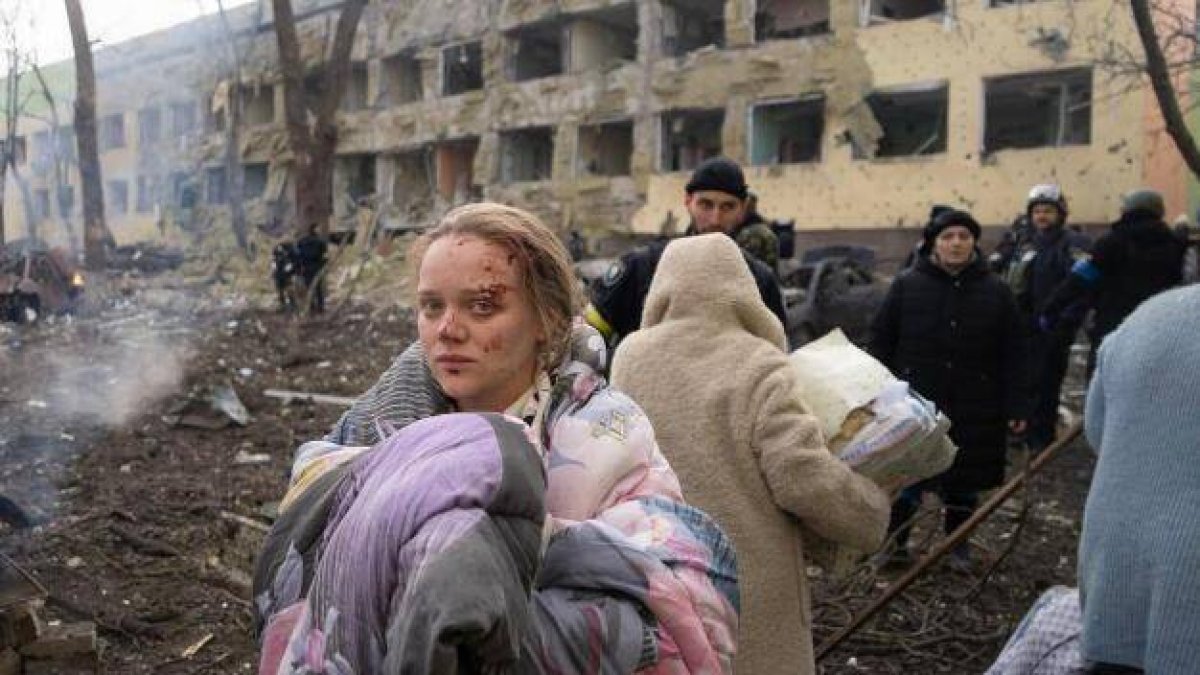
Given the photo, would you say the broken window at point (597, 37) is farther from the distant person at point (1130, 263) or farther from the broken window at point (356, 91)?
the distant person at point (1130, 263)

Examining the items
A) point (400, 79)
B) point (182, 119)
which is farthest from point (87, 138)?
point (182, 119)

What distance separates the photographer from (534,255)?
1.54m

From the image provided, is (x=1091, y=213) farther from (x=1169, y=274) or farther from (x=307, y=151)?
(x=307, y=151)

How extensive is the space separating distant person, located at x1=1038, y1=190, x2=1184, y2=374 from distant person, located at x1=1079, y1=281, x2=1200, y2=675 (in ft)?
16.0

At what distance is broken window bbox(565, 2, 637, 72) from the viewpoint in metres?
27.3

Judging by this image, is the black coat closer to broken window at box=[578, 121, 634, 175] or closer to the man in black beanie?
the man in black beanie

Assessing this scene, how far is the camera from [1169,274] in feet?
21.0

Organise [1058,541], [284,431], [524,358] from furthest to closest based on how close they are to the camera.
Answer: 1. [284,431]
2. [1058,541]
3. [524,358]

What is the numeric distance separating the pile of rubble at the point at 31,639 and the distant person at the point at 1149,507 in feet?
9.45

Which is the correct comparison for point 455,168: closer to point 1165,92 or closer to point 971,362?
point 1165,92

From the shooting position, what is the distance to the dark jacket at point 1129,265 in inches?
250

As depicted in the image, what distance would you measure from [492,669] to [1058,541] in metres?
5.31

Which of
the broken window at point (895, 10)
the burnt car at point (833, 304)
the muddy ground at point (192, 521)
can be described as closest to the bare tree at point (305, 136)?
the muddy ground at point (192, 521)

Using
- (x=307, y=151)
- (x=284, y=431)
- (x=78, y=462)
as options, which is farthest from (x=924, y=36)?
(x=78, y=462)
